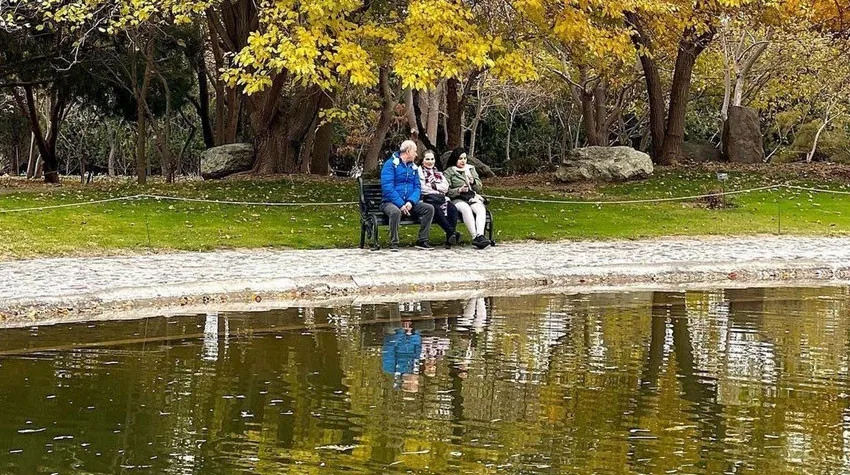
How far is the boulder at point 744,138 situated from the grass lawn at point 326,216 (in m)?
3.68

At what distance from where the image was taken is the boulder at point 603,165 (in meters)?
26.6

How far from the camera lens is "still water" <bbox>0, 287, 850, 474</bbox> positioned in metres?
5.63

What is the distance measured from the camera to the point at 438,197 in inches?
638

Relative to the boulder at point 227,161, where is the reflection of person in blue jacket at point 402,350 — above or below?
below

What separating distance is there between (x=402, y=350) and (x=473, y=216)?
7.63 m

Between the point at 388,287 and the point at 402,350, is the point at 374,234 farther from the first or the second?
the point at 402,350

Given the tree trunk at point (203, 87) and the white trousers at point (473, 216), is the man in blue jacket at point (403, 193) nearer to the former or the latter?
the white trousers at point (473, 216)

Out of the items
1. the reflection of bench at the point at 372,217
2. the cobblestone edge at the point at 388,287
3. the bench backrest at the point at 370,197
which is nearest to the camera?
the cobblestone edge at the point at 388,287

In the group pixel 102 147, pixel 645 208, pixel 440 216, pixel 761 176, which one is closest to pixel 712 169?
pixel 761 176

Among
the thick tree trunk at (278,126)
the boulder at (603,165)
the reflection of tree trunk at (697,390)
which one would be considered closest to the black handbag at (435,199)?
the reflection of tree trunk at (697,390)

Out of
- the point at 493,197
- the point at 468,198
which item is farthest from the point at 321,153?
the point at 468,198

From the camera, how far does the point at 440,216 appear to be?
16.2 m

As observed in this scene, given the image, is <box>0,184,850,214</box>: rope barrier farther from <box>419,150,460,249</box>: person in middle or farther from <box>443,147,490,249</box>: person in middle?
<box>443,147,490,249</box>: person in middle

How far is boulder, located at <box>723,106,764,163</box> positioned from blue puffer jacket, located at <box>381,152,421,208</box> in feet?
55.3
